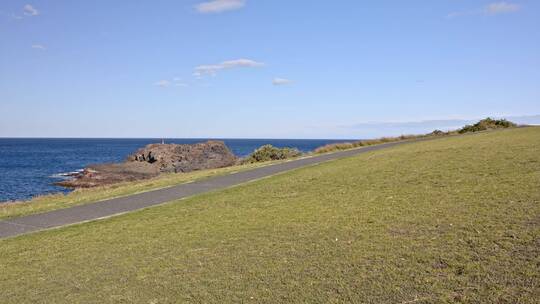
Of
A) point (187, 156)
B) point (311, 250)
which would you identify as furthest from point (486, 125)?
point (311, 250)

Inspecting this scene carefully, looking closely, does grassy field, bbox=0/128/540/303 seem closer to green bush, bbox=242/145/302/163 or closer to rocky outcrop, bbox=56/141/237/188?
green bush, bbox=242/145/302/163

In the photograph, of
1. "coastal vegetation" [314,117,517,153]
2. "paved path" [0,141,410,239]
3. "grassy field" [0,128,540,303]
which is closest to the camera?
"grassy field" [0,128,540,303]

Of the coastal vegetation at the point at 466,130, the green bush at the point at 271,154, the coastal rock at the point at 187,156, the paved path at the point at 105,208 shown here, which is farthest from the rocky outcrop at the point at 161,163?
the paved path at the point at 105,208

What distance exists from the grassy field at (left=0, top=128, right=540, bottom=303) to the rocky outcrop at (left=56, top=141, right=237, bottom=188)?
105 ft

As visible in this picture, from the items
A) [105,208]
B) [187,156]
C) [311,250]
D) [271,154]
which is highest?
[271,154]

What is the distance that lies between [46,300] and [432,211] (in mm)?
6601

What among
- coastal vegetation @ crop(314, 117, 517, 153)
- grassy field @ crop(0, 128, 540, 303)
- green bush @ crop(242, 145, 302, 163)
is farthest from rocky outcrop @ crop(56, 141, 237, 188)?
grassy field @ crop(0, 128, 540, 303)

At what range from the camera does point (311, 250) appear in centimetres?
701

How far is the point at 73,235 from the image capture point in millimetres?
9500

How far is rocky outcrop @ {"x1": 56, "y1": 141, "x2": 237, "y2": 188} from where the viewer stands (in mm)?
42694

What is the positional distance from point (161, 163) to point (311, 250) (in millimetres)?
45197

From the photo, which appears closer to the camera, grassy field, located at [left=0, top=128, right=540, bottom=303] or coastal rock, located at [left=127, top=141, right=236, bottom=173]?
grassy field, located at [left=0, top=128, right=540, bottom=303]

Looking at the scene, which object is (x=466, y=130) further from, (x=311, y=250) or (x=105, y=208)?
(x=311, y=250)

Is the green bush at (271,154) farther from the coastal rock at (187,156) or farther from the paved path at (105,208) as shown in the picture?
the paved path at (105,208)
